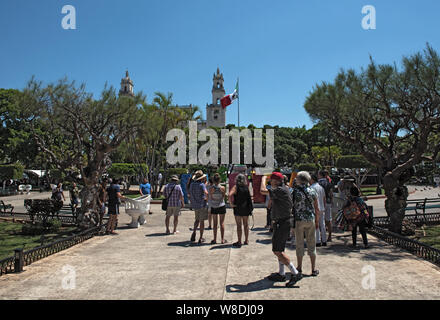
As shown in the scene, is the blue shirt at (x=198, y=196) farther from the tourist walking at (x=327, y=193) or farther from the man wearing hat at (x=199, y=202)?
the tourist walking at (x=327, y=193)

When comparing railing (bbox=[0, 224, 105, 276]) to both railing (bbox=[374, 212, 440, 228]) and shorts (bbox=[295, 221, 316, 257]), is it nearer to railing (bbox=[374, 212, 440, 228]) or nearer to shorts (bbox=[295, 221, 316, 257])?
shorts (bbox=[295, 221, 316, 257])

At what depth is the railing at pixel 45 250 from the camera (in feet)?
18.6

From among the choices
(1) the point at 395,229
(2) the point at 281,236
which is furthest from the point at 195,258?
(1) the point at 395,229

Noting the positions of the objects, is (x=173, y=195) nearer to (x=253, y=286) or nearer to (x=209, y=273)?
(x=209, y=273)

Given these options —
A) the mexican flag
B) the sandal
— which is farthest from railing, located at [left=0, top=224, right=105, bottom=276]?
the mexican flag

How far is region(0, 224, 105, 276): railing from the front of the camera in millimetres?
5680

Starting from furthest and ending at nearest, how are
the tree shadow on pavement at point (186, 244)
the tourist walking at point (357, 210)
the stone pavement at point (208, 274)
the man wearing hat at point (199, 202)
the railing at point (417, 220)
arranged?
1. the railing at point (417, 220)
2. the man wearing hat at point (199, 202)
3. the tree shadow on pavement at point (186, 244)
4. the tourist walking at point (357, 210)
5. the stone pavement at point (208, 274)

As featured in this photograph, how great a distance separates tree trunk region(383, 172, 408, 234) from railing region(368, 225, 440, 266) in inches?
22.8

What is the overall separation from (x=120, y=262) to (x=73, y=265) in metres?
0.83

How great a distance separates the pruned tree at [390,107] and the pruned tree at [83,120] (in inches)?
260

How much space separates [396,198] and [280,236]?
5.42 m

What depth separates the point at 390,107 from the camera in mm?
9305

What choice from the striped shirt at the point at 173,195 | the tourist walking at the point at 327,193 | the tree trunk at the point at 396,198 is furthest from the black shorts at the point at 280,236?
the tree trunk at the point at 396,198

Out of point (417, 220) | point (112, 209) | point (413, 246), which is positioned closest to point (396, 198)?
point (413, 246)
